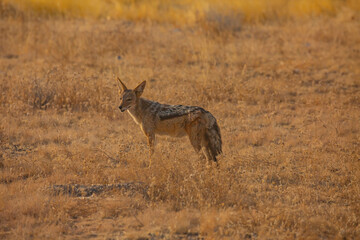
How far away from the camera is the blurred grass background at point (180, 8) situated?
1781 cm

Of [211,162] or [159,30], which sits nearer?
[211,162]

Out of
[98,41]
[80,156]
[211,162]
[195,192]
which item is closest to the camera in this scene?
[195,192]

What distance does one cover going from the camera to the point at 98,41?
46.9 ft

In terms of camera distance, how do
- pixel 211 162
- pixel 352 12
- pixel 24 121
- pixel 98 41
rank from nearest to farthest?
pixel 211 162 → pixel 24 121 → pixel 98 41 → pixel 352 12

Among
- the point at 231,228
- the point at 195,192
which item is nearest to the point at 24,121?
the point at 195,192

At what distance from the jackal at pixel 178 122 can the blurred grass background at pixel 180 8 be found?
9.37 m

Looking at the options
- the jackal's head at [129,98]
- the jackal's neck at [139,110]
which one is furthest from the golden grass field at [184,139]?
the jackal's head at [129,98]

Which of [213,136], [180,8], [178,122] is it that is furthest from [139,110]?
[180,8]

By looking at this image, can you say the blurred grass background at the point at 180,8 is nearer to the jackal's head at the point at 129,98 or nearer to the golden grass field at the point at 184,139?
the golden grass field at the point at 184,139

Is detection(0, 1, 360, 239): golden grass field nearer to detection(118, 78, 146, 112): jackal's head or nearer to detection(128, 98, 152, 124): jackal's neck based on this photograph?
detection(128, 98, 152, 124): jackal's neck

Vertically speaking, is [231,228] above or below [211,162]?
below

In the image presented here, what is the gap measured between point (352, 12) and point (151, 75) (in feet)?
33.9

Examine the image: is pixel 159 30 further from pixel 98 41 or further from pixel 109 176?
pixel 109 176

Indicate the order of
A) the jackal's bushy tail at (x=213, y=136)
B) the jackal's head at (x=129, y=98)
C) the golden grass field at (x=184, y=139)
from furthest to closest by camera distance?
the jackal's head at (x=129, y=98), the jackal's bushy tail at (x=213, y=136), the golden grass field at (x=184, y=139)
